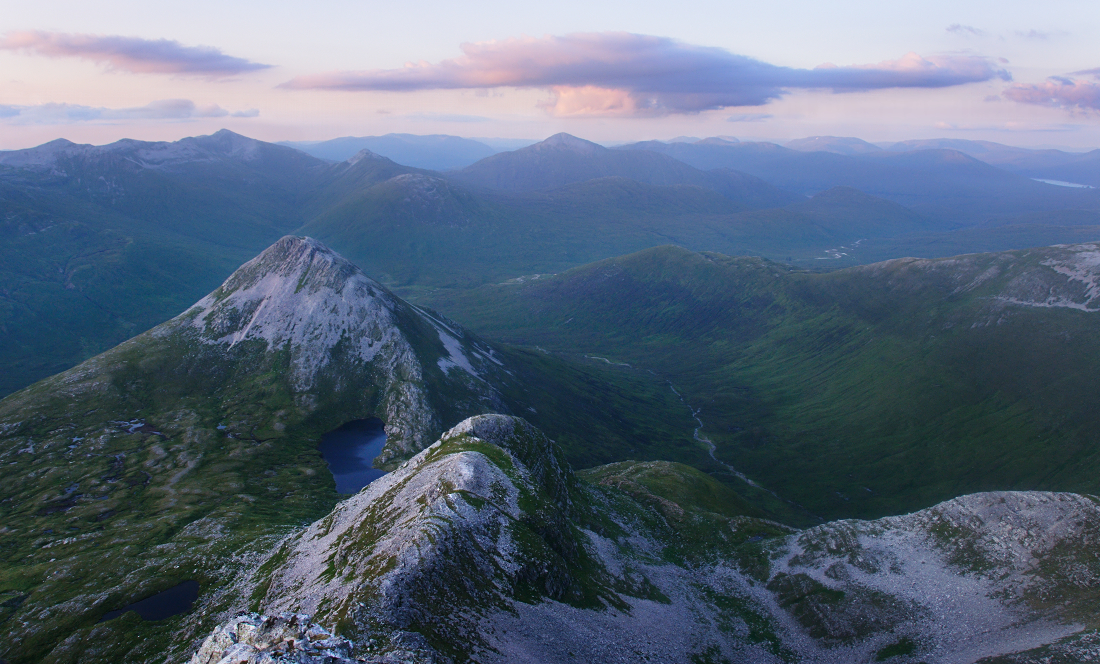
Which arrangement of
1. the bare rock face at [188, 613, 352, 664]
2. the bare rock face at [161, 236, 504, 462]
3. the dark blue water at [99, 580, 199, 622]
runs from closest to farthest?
the bare rock face at [188, 613, 352, 664]
the dark blue water at [99, 580, 199, 622]
the bare rock face at [161, 236, 504, 462]

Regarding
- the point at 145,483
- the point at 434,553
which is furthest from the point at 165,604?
the point at 145,483

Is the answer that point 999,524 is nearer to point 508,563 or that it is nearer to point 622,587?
point 622,587

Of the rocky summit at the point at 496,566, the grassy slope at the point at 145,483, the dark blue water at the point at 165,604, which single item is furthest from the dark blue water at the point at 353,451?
the dark blue water at the point at 165,604

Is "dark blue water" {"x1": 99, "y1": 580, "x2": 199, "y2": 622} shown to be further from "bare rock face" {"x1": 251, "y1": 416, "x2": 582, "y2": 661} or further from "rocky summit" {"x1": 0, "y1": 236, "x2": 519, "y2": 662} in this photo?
"bare rock face" {"x1": 251, "y1": 416, "x2": 582, "y2": 661}

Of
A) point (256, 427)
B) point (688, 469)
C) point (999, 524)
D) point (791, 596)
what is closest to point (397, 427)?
point (256, 427)

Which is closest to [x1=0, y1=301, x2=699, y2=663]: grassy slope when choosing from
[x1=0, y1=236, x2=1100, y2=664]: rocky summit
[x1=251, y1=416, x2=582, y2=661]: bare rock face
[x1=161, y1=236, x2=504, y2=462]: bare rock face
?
[x1=0, y1=236, x2=1100, y2=664]: rocky summit

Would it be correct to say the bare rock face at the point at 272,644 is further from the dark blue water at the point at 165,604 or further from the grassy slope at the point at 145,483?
the dark blue water at the point at 165,604
